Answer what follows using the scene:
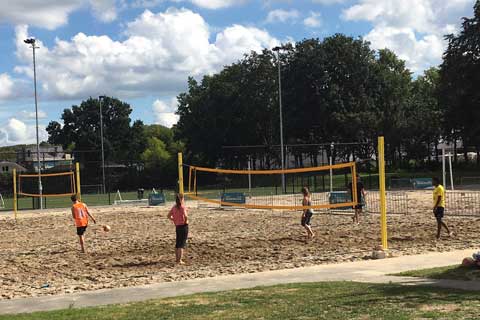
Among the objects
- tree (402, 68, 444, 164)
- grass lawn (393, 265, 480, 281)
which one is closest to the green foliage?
tree (402, 68, 444, 164)

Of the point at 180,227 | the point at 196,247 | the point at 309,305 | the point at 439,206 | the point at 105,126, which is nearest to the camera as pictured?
the point at 309,305

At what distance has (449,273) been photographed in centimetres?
978

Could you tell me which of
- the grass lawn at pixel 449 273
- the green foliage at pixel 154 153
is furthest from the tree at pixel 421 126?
the grass lawn at pixel 449 273

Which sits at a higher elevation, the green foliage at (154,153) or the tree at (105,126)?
the tree at (105,126)

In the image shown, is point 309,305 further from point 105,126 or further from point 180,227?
point 105,126

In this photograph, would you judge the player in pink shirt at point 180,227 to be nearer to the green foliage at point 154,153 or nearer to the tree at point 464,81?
the tree at point 464,81

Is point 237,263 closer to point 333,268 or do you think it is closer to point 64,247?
point 333,268

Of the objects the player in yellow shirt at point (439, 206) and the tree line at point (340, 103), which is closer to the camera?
the player in yellow shirt at point (439, 206)

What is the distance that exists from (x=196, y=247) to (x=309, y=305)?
8.24 metres

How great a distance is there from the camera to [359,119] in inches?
2347

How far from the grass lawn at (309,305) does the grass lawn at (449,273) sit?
1.06m

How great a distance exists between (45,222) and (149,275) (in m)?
15.8

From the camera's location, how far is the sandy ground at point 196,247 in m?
12.0

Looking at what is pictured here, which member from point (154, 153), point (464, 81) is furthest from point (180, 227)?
point (154, 153)
